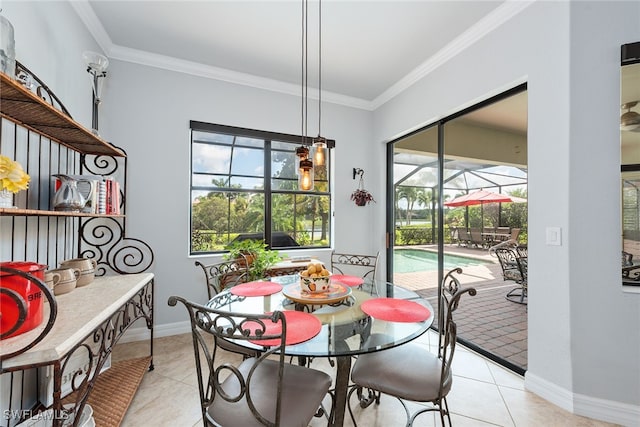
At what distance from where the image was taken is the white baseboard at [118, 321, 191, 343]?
268cm

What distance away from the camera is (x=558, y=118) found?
180 centimetres

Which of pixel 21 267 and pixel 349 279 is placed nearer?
pixel 21 267

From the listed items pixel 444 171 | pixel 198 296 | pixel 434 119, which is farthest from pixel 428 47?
pixel 198 296

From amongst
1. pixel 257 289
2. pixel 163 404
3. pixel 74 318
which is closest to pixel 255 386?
pixel 257 289

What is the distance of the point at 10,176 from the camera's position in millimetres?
1076

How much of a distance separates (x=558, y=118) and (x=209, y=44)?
297 centimetres

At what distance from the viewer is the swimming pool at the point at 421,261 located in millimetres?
2820

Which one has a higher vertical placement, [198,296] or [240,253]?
[240,253]

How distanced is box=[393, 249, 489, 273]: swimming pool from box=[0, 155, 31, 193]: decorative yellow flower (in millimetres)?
3233

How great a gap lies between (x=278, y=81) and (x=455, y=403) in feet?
11.6

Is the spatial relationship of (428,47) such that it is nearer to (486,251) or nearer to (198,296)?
(486,251)

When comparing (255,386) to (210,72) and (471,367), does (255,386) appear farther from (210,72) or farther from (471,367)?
(210,72)

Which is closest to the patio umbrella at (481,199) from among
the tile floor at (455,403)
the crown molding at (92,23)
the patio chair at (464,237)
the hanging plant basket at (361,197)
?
the patio chair at (464,237)

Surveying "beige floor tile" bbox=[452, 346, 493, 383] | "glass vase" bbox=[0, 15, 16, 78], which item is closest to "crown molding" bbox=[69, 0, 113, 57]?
"glass vase" bbox=[0, 15, 16, 78]
